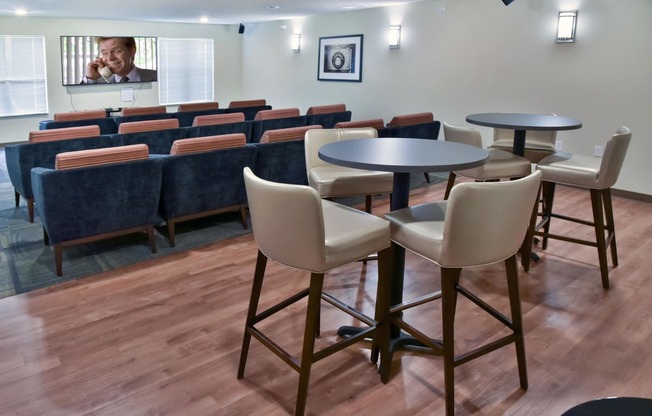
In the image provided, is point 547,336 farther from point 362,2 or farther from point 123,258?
point 362,2

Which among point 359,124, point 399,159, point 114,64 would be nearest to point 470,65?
point 359,124

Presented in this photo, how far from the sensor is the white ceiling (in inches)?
266

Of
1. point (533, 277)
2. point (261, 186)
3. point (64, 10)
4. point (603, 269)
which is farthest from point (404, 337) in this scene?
point (64, 10)

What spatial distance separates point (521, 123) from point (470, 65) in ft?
11.3

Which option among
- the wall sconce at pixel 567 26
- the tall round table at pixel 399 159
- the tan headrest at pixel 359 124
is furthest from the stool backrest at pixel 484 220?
the wall sconce at pixel 567 26

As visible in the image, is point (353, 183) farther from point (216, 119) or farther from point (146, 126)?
point (216, 119)

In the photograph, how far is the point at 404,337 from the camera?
2.37m

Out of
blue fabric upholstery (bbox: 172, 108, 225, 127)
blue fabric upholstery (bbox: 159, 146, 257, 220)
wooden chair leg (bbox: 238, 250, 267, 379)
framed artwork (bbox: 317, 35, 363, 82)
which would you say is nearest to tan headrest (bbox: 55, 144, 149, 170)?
blue fabric upholstery (bbox: 159, 146, 257, 220)

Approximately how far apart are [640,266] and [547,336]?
1.36 m

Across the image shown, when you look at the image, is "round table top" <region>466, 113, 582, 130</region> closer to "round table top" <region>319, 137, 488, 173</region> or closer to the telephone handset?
"round table top" <region>319, 137, 488, 173</region>

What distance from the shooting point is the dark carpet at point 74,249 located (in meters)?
3.13

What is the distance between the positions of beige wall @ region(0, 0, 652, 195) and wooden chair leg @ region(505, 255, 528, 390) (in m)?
3.99

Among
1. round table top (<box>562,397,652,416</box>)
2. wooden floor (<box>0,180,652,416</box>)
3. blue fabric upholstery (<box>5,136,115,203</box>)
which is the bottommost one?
wooden floor (<box>0,180,652,416</box>)

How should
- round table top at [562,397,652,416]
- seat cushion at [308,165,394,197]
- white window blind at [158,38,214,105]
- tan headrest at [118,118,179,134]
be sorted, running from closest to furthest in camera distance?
round table top at [562,397,652,416]
seat cushion at [308,165,394,197]
tan headrest at [118,118,179,134]
white window blind at [158,38,214,105]
